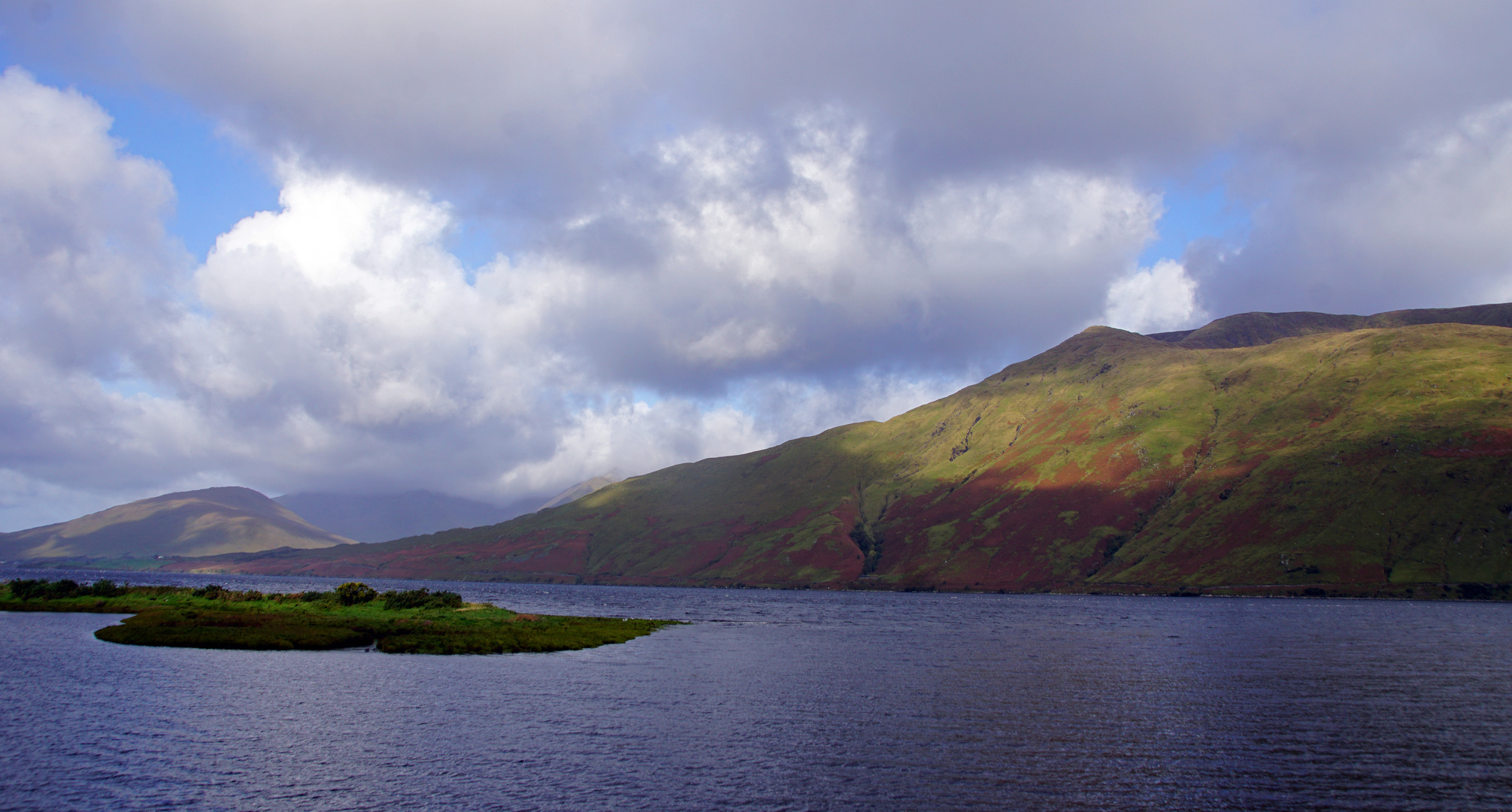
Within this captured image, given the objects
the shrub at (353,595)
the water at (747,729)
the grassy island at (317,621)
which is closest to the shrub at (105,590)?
the grassy island at (317,621)

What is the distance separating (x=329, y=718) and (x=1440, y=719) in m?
69.6

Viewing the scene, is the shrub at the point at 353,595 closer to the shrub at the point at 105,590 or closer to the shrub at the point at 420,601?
the shrub at the point at 420,601

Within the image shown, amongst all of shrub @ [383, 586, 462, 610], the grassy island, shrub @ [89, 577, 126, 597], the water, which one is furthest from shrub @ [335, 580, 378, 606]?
the water

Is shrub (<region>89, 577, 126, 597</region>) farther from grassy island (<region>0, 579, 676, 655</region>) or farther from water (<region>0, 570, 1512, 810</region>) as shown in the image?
water (<region>0, 570, 1512, 810</region>)

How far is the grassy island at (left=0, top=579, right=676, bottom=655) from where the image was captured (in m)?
81.4

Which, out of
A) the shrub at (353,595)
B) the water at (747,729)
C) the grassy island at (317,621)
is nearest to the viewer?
the water at (747,729)

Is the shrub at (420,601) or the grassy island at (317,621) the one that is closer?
the grassy island at (317,621)

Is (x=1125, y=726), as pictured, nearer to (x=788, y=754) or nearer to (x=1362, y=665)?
(x=788, y=754)

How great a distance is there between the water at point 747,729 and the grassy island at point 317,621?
6.00m

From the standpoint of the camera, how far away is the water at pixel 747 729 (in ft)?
116

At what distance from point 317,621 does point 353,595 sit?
92.0 ft

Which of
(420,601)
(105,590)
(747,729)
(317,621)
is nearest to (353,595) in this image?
(420,601)

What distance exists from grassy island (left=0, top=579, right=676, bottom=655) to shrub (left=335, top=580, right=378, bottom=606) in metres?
0.16

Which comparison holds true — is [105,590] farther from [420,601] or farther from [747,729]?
[747,729]
